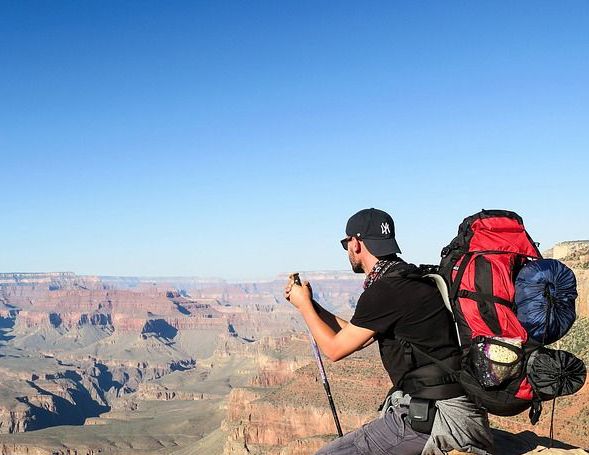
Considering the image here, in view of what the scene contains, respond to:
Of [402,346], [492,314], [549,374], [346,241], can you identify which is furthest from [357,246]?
[549,374]

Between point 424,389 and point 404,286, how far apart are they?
1072mm

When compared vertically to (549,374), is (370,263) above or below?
above

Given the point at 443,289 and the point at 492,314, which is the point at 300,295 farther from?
the point at 492,314

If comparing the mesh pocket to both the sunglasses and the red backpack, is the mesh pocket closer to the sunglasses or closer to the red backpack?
the red backpack

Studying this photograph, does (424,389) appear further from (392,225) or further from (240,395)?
(240,395)

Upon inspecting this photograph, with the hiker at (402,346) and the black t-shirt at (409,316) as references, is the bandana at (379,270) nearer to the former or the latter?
the hiker at (402,346)

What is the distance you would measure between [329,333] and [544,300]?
6.75 feet

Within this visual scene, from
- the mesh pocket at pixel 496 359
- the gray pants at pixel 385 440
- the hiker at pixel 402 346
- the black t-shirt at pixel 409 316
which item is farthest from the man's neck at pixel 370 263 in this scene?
the gray pants at pixel 385 440

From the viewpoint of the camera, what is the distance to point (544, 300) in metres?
5.52

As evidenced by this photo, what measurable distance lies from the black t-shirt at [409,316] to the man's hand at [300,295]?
61cm

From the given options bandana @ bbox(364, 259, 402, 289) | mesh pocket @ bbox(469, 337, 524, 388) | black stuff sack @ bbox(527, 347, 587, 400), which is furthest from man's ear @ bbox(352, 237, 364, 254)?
black stuff sack @ bbox(527, 347, 587, 400)

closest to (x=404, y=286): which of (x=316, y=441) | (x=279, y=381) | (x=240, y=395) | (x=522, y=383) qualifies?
(x=522, y=383)

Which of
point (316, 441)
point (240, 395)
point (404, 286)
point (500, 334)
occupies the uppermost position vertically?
point (404, 286)

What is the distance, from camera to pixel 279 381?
14200cm
